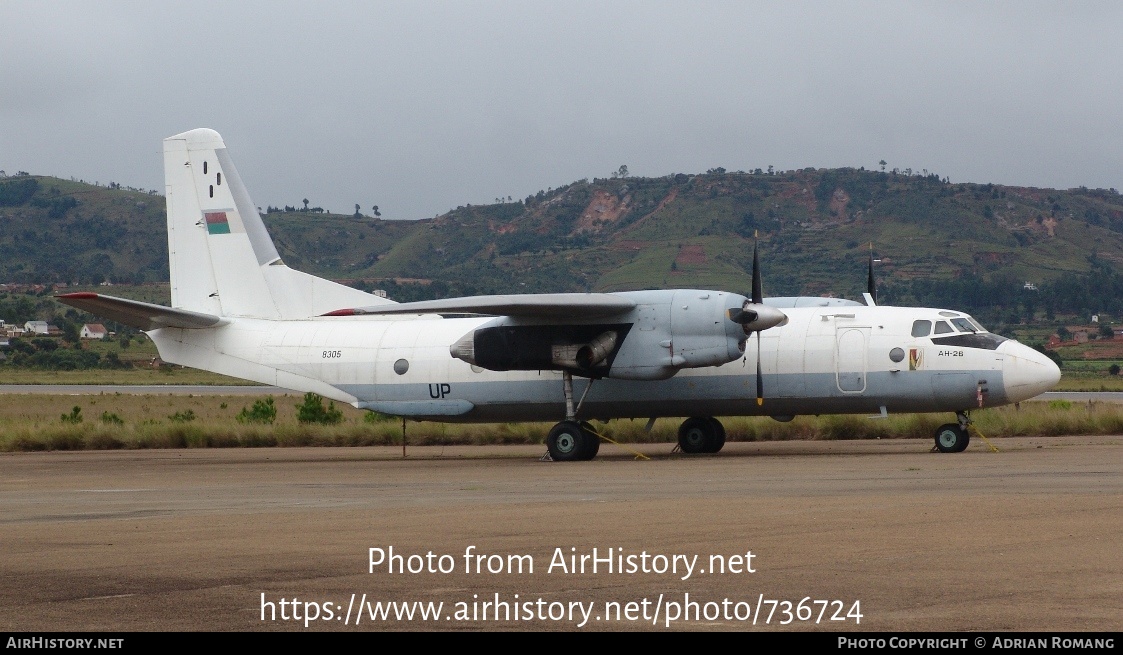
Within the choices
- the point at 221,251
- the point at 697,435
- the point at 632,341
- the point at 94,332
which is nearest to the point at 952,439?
the point at 697,435

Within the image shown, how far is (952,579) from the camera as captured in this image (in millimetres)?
9984

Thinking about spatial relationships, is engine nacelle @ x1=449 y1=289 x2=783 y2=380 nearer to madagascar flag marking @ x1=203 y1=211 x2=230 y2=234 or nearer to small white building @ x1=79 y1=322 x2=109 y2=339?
madagascar flag marking @ x1=203 y1=211 x2=230 y2=234

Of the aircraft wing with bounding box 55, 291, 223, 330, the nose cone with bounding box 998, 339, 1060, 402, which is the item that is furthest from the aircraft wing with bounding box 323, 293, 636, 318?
the nose cone with bounding box 998, 339, 1060, 402

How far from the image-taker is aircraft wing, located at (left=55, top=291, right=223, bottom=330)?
2728 cm

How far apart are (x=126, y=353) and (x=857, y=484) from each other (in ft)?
374

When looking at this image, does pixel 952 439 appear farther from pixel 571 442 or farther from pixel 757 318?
pixel 571 442

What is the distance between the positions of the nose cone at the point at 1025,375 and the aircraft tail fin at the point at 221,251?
14.6 meters

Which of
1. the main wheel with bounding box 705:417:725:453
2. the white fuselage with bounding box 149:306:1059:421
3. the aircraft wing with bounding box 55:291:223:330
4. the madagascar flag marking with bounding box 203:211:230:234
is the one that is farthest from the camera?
the madagascar flag marking with bounding box 203:211:230:234

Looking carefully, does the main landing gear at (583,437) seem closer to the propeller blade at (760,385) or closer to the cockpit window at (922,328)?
the propeller blade at (760,385)

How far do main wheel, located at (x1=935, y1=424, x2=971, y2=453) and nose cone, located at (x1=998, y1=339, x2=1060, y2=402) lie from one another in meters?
1.22

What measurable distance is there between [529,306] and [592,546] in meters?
14.9

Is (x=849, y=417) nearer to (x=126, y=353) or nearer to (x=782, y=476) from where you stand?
(x=782, y=476)

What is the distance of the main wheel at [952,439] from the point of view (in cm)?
2659

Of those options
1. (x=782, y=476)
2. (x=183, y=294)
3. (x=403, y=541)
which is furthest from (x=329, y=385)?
(x=403, y=541)
